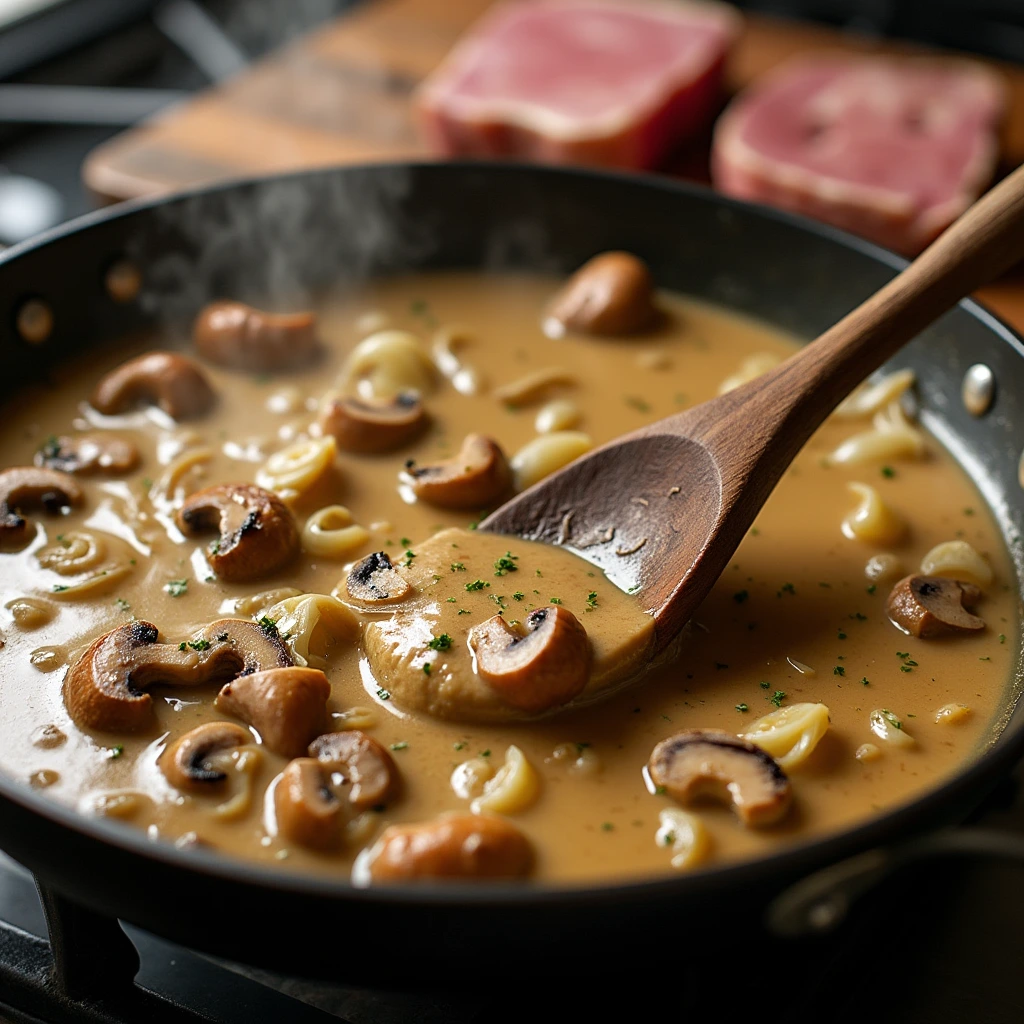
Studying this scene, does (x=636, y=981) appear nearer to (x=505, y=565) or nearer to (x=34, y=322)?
(x=505, y=565)

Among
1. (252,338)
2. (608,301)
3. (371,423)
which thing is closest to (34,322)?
(252,338)

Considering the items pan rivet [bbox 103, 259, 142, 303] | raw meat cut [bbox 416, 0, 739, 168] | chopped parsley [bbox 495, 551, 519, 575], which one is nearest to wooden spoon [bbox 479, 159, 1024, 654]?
chopped parsley [bbox 495, 551, 519, 575]

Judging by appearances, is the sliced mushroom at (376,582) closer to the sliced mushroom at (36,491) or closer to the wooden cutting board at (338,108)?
the sliced mushroom at (36,491)

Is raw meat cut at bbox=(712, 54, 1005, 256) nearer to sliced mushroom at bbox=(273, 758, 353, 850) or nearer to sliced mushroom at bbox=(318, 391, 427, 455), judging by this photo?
sliced mushroom at bbox=(318, 391, 427, 455)

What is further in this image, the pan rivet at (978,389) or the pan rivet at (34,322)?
the pan rivet at (34,322)

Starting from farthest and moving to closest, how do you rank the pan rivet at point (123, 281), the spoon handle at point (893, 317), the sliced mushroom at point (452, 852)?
1. the pan rivet at point (123, 281)
2. the spoon handle at point (893, 317)
3. the sliced mushroom at point (452, 852)

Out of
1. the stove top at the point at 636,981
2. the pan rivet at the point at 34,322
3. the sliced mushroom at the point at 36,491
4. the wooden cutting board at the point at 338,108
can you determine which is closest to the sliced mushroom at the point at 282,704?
the stove top at the point at 636,981
